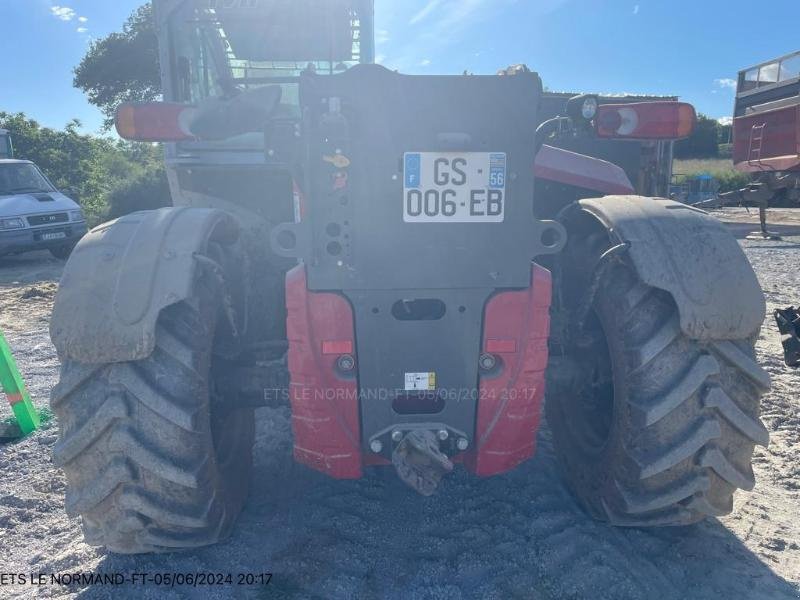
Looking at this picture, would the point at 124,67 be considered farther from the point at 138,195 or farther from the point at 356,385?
the point at 356,385

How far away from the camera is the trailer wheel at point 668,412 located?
2461mm

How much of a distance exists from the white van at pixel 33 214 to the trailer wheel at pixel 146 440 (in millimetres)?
12125

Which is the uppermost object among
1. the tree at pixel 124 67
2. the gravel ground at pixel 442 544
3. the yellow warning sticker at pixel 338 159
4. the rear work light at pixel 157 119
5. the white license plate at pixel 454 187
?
the tree at pixel 124 67

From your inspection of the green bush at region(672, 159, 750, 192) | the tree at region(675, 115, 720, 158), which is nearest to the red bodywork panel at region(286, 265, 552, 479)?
the green bush at region(672, 159, 750, 192)

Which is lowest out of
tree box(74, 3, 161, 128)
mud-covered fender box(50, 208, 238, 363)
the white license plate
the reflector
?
the reflector

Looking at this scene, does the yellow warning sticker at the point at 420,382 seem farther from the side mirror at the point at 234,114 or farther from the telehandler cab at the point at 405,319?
the side mirror at the point at 234,114

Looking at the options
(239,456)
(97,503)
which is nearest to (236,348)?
(239,456)

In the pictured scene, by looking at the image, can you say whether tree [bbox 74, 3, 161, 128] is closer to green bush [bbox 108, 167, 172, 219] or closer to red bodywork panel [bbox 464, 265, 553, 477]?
green bush [bbox 108, 167, 172, 219]

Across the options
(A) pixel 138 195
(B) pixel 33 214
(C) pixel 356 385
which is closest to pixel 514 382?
(C) pixel 356 385

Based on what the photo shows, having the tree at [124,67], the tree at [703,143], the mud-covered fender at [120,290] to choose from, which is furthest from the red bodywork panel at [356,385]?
the tree at [703,143]

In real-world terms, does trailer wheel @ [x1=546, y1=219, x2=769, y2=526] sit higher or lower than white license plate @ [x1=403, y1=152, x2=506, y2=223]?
lower

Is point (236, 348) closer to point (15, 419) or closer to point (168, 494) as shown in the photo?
point (168, 494)

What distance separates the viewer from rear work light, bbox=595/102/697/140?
2.69 metres

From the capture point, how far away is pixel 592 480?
2.88 metres
